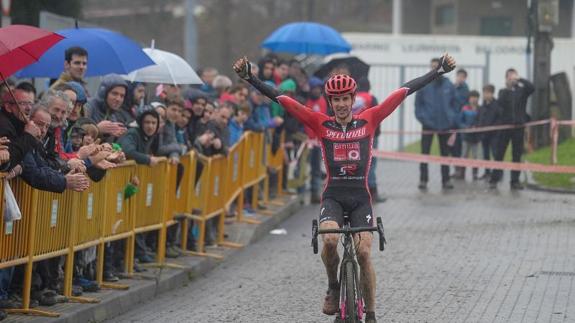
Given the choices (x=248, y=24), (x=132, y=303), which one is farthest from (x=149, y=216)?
(x=248, y=24)

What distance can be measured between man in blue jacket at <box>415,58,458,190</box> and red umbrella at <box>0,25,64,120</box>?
14.0 m

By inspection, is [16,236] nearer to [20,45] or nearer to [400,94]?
[20,45]

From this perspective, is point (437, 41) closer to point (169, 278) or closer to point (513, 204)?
point (513, 204)

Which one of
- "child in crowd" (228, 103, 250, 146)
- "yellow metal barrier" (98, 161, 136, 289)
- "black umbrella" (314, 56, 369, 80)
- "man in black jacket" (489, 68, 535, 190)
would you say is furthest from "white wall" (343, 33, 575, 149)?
"yellow metal barrier" (98, 161, 136, 289)

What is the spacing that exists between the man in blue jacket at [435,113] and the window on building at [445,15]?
27.8m

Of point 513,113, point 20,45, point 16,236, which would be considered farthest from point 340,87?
point 513,113

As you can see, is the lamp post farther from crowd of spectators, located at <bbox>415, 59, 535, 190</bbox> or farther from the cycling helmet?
the cycling helmet

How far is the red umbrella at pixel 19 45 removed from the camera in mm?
9711

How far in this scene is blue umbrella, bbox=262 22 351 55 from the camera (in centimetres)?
2425

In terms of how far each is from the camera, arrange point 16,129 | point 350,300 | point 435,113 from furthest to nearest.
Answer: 1. point 435,113
2. point 16,129
3. point 350,300

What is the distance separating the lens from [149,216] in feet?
44.2

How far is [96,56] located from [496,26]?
123 feet

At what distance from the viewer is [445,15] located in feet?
171

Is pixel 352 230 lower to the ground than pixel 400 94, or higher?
lower
